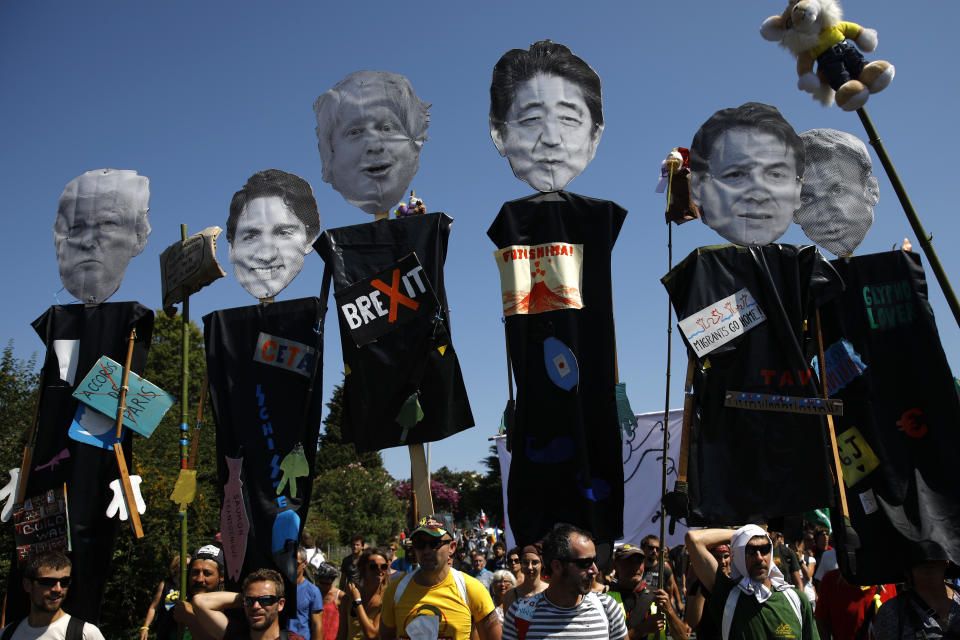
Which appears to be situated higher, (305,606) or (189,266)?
(189,266)

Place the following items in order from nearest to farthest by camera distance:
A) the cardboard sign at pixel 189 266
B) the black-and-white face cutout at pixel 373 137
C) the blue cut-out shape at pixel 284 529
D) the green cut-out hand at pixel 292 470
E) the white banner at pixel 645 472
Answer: the blue cut-out shape at pixel 284 529, the green cut-out hand at pixel 292 470, the black-and-white face cutout at pixel 373 137, the cardboard sign at pixel 189 266, the white banner at pixel 645 472

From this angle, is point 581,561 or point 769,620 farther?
point 769,620

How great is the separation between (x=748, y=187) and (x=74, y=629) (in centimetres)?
515

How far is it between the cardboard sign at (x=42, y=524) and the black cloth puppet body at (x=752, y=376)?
4.77 metres

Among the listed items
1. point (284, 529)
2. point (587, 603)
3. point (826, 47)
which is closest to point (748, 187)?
point (826, 47)

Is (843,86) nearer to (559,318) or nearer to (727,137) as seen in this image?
(727,137)

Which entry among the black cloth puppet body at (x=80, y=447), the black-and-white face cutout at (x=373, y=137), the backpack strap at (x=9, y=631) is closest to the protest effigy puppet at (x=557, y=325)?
the black-and-white face cutout at (x=373, y=137)

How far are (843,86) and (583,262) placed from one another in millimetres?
2007

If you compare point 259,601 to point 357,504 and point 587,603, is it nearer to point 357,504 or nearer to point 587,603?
point 587,603

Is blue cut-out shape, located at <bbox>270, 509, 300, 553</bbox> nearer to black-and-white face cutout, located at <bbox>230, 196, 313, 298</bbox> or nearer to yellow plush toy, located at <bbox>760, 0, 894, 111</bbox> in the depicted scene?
black-and-white face cutout, located at <bbox>230, 196, 313, 298</bbox>

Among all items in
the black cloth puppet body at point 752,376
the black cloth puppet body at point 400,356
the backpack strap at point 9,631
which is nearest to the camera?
the backpack strap at point 9,631

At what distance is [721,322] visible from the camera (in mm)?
5605

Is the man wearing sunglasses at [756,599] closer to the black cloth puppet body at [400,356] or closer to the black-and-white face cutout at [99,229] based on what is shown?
the black cloth puppet body at [400,356]

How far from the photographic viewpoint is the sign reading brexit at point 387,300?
18.7ft
